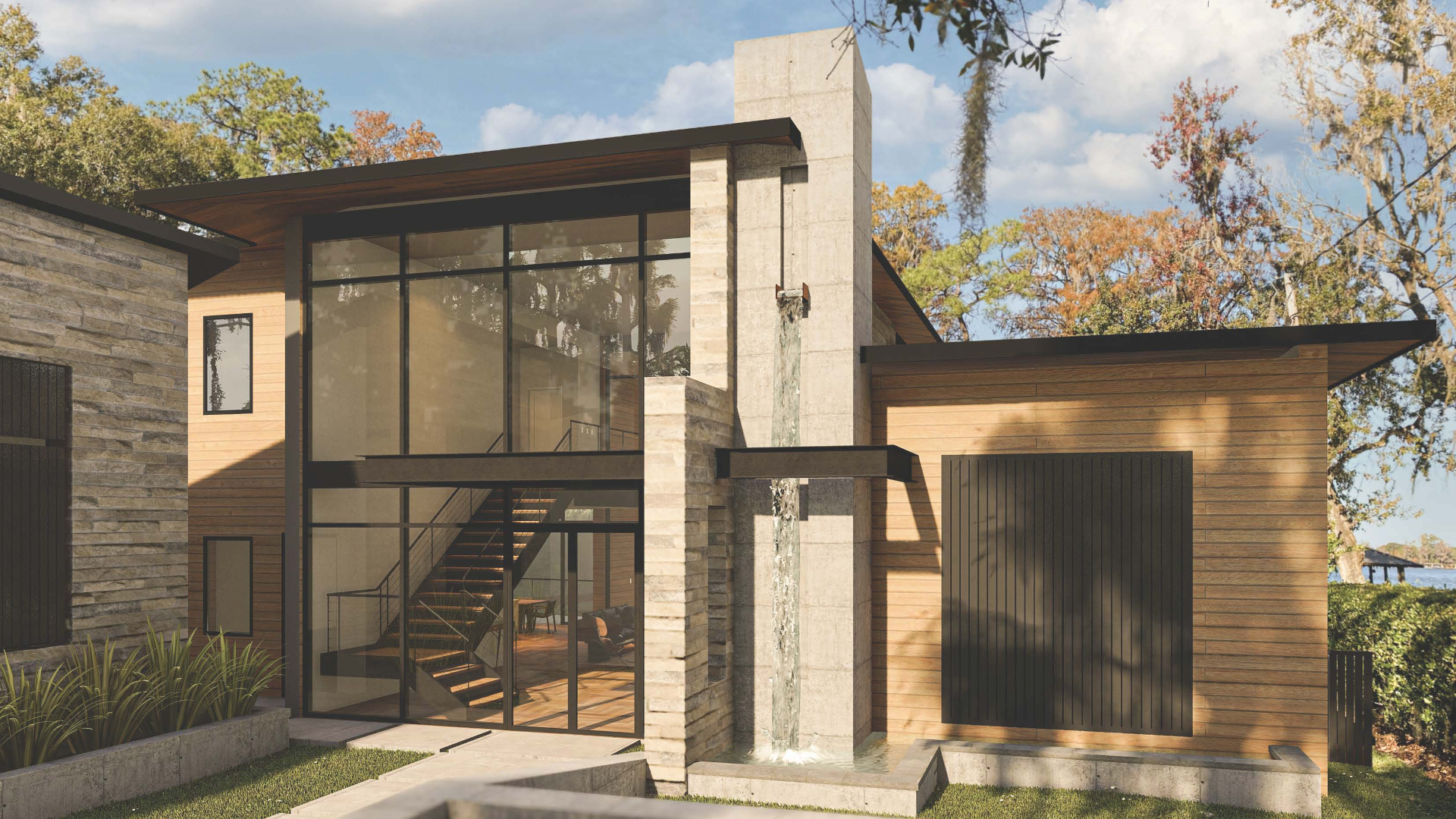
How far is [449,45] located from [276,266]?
41108mm

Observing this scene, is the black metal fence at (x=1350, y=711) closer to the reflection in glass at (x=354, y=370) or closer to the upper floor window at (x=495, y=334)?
the upper floor window at (x=495, y=334)

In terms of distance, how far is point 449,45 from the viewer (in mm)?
49438

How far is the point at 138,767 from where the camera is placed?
791 cm

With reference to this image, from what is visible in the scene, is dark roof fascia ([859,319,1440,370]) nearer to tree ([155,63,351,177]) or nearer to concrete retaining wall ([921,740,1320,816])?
concrete retaining wall ([921,740,1320,816])

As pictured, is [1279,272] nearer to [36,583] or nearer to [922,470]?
[922,470]

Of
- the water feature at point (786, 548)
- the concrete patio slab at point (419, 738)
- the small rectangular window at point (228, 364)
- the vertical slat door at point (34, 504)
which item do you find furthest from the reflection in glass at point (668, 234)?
the small rectangular window at point (228, 364)

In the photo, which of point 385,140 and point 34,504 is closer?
point 34,504

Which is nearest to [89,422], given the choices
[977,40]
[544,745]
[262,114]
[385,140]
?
[544,745]

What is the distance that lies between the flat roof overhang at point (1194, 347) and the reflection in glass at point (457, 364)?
154 inches

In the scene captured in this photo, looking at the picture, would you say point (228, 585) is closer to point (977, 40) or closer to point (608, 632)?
point (608, 632)

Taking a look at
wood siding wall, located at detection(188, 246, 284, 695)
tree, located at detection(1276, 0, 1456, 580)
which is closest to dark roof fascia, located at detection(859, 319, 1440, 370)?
wood siding wall, located at detection(188, 246, 284, 695)

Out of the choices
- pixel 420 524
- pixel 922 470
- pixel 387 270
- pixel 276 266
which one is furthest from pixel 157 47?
pixel 922 470

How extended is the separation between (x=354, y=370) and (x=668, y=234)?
3910 millimetres

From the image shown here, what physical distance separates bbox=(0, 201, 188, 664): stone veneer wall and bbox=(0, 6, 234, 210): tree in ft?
39.2
